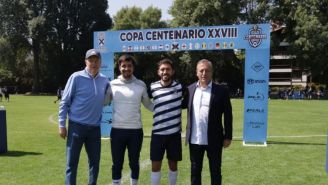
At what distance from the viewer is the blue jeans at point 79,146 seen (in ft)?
18.8

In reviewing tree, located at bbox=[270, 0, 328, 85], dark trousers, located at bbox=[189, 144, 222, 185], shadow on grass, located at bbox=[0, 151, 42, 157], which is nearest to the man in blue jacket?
dark trousers, located at bbox=[189, 144, 222, 185]

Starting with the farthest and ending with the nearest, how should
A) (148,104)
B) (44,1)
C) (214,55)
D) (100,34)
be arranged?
(44,1) → (214,55) → (100,34) → (148,104)

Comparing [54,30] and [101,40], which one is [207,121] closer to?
[101,40]

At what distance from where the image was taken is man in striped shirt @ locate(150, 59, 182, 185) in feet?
18.9

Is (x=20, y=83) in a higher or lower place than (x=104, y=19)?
lower

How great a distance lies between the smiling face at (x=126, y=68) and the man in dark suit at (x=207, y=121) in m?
0.90

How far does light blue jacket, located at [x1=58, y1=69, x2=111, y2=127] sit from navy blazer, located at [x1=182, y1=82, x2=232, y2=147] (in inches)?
50.5

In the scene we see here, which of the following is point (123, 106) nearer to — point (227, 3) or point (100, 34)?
point (100, 34)

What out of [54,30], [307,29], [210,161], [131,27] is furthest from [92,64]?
[54,30]

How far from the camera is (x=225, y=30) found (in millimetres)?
11789

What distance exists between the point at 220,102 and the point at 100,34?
26.3ft

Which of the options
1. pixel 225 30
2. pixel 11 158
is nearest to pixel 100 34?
pixel 225 30

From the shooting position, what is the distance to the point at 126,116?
575 cm

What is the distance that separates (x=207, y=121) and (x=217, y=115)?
0.16 m
